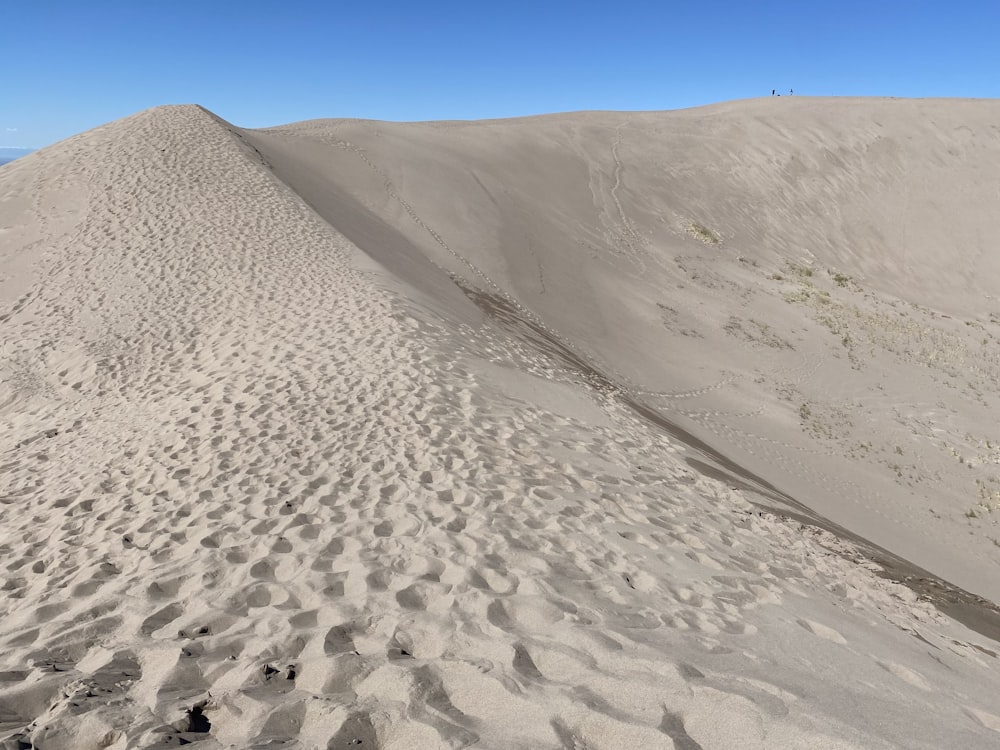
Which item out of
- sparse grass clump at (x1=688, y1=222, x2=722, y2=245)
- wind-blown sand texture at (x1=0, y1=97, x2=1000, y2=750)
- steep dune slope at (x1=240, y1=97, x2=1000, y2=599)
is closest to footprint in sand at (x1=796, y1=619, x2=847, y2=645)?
wind-blown sand texture at (x1=0, y1=97, x2=1000, y2=750)

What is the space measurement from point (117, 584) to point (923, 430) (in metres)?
14.6

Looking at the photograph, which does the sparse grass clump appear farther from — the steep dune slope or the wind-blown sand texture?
the wind-blown sand texture

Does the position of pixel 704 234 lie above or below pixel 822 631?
above

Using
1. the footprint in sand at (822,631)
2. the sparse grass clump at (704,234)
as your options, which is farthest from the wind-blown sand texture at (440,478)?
the sparse grass clump at (704,234)

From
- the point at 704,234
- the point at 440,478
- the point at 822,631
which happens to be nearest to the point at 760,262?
Answer: the point at 704,234

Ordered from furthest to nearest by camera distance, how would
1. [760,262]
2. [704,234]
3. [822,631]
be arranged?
[704,234] < [760,262] < [822,631]

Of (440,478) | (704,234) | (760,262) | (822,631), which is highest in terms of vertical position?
(704,234)

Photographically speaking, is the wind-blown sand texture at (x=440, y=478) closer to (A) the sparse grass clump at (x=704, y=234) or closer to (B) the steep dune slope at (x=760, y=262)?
(B) the steep dune slope at (x=760, y=262)

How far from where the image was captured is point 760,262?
25266mm

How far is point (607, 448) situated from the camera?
7.48 meters

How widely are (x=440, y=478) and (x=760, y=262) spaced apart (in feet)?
74.5

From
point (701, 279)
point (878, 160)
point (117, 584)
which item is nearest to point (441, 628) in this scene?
point (117, 584)

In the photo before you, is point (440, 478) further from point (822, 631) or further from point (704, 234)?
point (704, 234)

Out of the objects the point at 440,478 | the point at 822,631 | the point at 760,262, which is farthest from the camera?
the point at 760,262
